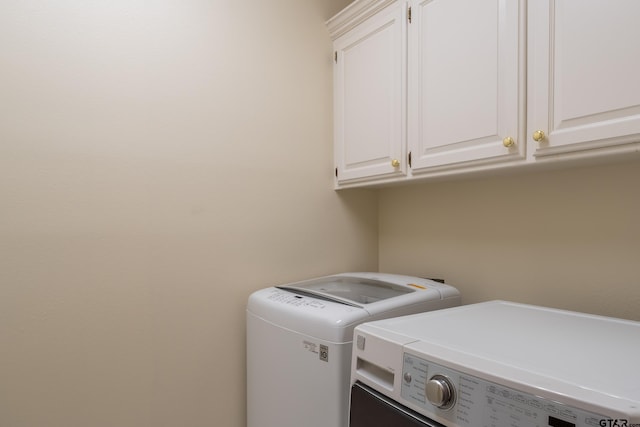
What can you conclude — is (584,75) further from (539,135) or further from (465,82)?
(465,82)

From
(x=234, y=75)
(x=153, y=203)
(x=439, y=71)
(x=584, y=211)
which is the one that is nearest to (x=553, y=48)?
(x=439, y=71)

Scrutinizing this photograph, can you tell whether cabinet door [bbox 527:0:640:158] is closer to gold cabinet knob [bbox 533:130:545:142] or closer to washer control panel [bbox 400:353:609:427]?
gold cabinet knob [bbox 533:130:545:142]

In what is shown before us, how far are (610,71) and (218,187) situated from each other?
4.17 ft

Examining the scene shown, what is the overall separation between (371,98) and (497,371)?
3.92ft

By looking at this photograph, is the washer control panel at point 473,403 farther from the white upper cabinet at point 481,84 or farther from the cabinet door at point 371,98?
the cabinet door at point 371,98

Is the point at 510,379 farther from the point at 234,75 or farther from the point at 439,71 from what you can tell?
the point at 234,75

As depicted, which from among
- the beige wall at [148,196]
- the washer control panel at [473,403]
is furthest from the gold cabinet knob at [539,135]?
the beige wall at [148,196]

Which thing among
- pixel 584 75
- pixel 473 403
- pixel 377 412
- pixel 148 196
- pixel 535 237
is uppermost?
pixel 584 75

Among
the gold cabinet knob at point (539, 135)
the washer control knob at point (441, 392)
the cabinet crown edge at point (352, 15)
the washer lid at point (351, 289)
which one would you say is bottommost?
the washer control knob at point (441, 392)

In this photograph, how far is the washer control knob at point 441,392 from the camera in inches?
26.1

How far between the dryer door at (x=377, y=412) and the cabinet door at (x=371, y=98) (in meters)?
0.85

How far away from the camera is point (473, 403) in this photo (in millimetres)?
630

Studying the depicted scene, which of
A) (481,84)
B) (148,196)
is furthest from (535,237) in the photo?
(148,196)

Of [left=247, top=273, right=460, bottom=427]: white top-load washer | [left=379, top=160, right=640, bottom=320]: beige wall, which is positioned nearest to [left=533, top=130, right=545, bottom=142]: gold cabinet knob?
[left=379, top=160, right=640, bottom=320]: beige wall
